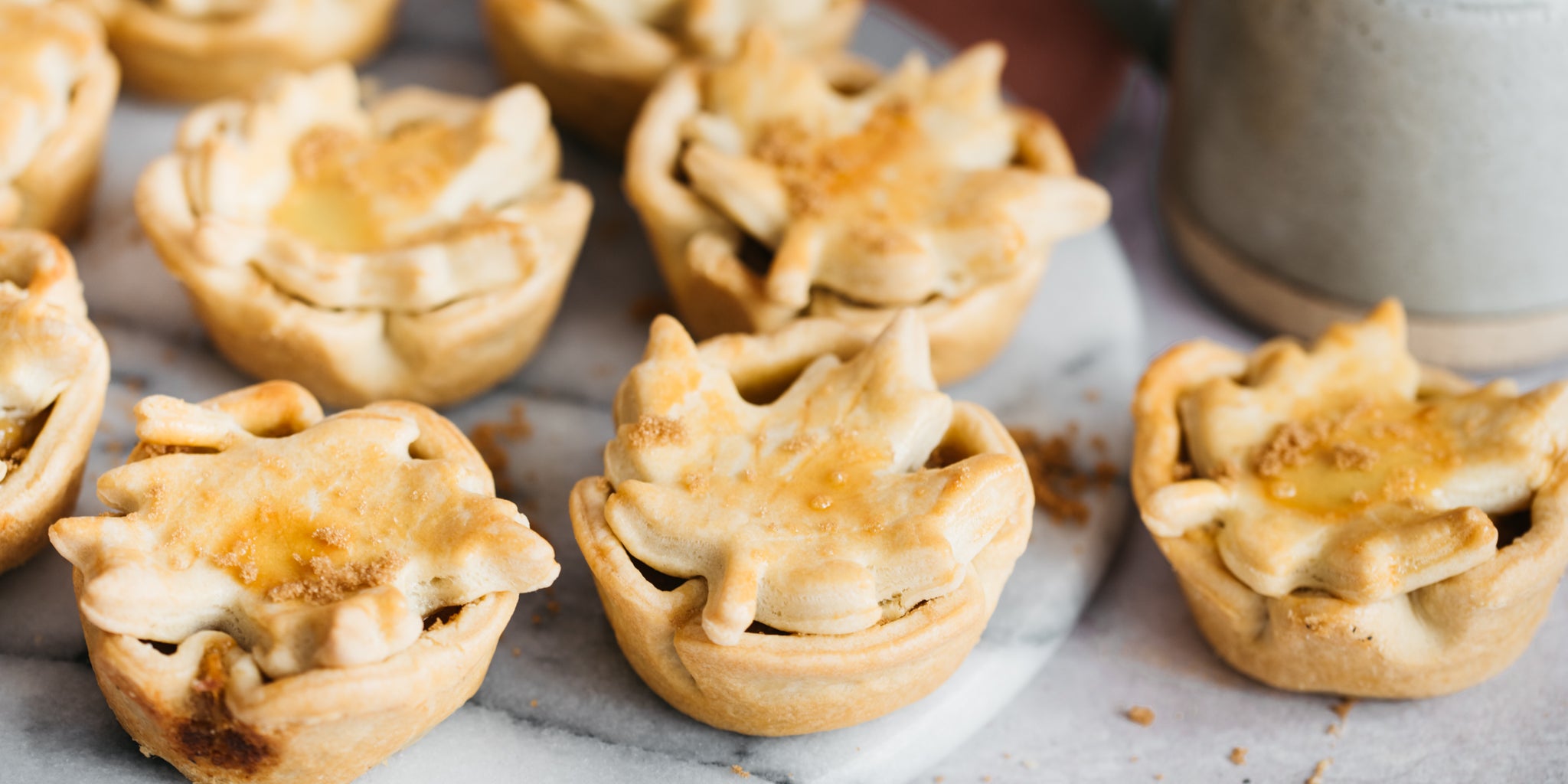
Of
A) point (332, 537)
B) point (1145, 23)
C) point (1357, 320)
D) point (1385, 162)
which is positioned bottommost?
point (332, 537)

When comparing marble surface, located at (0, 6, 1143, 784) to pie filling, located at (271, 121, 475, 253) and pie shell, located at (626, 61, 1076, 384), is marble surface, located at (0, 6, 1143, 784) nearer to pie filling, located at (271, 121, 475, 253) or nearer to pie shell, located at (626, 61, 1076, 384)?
pie shell, located at (626, 61, 1076, 384)

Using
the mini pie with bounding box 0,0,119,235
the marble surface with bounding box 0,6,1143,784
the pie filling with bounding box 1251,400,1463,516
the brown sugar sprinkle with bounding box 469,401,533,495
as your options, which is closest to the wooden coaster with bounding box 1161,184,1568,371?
the marble surface with bounding box 0,6,1143,784

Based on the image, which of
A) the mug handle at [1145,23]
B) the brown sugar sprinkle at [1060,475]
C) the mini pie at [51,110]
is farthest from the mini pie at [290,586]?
the mug handle at [1145,23]

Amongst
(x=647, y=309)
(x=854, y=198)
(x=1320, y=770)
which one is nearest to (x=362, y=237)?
(x=647, y=309)

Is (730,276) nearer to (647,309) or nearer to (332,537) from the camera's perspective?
(647,309)

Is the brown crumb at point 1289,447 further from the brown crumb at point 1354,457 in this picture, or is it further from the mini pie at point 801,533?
the mini pie at point 801,533

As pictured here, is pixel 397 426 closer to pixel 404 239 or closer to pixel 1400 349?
pixel 404 239
